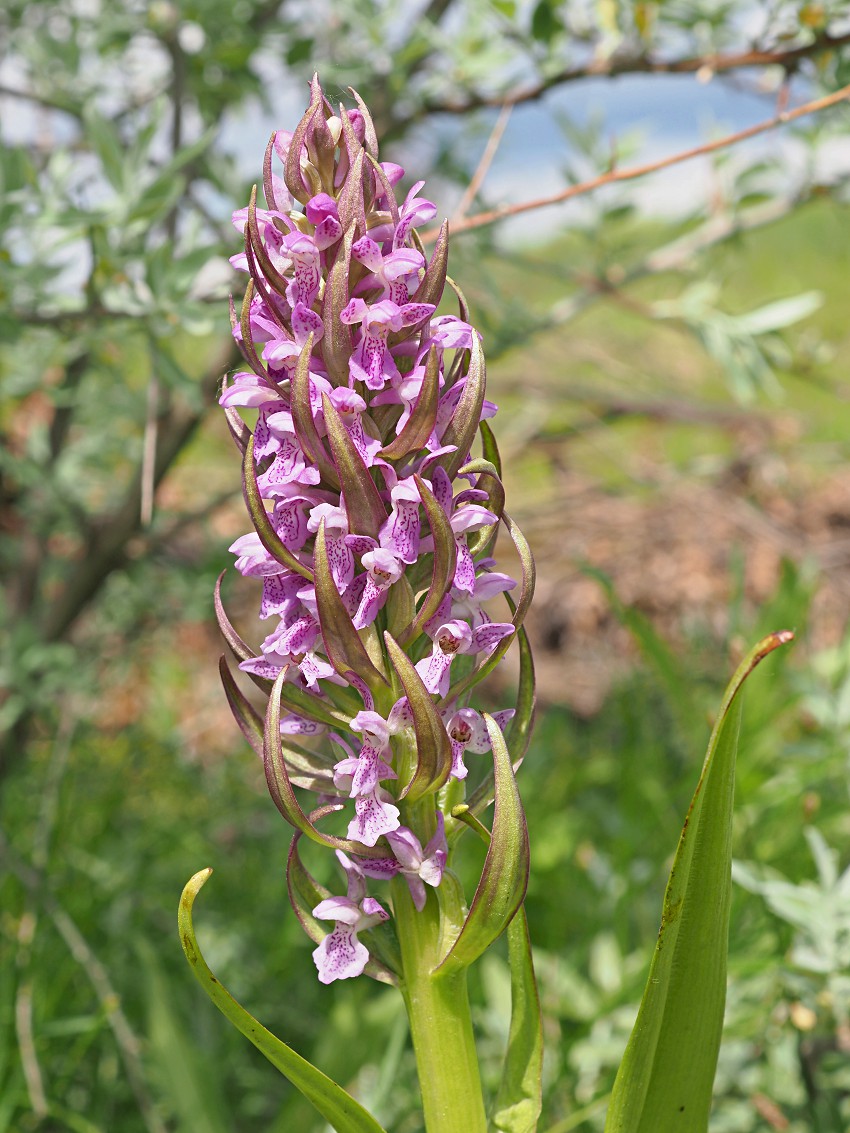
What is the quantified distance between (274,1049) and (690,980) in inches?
15.1

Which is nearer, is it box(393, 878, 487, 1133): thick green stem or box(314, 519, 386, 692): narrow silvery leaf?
box(314, 519, 386, 692): narrow silvery leaf

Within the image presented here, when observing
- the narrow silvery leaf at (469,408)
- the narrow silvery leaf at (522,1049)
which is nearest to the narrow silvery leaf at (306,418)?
the narrow silvery leaf at (469,408)

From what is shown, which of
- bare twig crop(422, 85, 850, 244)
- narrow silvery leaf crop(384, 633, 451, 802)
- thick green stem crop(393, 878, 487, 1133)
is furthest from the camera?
bare twig crop(422, 85, 850, 244)

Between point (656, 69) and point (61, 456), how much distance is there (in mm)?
1972

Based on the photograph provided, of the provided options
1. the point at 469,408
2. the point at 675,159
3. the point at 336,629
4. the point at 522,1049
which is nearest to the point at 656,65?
the point at 675,159

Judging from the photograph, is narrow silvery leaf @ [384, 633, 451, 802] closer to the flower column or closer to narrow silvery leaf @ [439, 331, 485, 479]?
the flower column

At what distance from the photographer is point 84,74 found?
262 centimetres

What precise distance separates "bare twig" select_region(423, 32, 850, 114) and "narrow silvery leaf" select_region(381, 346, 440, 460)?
4.47ft

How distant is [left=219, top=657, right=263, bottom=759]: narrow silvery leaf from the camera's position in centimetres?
97

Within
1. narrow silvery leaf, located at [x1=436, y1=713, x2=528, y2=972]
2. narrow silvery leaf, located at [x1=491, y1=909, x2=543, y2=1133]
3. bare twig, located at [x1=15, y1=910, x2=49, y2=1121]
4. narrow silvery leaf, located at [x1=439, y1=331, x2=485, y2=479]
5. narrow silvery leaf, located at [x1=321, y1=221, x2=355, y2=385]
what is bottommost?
bare twig, located at [x1=15, y1=910, x2=49, y2=1121]

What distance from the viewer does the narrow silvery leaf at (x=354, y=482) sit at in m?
0.85

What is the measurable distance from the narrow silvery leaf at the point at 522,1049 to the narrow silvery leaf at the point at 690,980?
0.08m

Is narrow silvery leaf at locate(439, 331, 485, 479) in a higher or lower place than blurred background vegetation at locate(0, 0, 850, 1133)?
higher

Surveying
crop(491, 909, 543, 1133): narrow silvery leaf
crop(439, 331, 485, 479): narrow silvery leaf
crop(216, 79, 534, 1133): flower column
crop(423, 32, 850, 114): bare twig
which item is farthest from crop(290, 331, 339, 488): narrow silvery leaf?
crop(423, 32, 850, 114): bare twig
